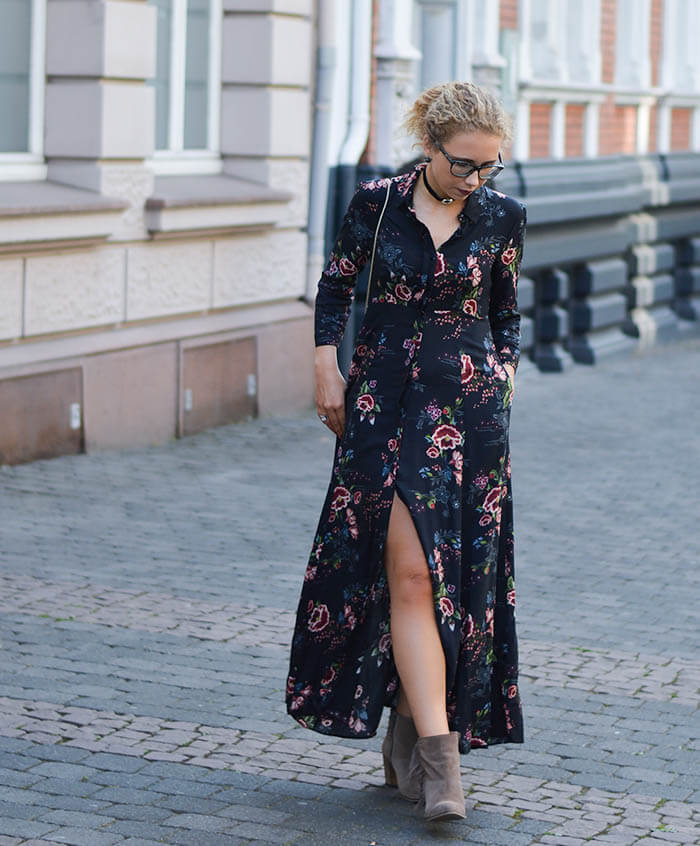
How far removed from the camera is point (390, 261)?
15.6 ft

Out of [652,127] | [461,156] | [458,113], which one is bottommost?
[461,156]

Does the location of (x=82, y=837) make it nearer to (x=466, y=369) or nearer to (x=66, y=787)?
(x=66, y=787)

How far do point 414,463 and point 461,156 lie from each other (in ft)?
2.53

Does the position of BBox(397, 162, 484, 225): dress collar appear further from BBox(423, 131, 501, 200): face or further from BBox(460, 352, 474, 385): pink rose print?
BBox(460, 352, 474, 385): pink rose print

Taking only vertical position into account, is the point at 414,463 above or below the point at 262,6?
below

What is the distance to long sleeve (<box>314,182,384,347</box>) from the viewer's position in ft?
15.9

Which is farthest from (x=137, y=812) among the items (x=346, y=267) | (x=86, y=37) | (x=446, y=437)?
(x=86, y=37)

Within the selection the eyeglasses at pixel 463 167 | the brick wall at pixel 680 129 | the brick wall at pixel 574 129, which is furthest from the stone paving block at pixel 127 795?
the brick wall at pixel 680 129

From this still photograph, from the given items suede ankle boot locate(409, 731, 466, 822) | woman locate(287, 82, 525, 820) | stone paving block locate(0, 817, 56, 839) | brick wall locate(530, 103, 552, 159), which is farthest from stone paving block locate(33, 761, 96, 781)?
brick wall locate(530, 103, 552, 159)

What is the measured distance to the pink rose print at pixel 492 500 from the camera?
4.80 m

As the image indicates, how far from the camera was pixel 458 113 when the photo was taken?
4.64 m

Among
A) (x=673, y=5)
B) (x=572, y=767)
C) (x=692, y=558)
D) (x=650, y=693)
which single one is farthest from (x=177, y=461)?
(x=673, y=5)

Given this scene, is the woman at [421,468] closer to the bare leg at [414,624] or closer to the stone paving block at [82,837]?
the bare leg at [414,624]

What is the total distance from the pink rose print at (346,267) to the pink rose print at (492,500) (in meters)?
0.68
